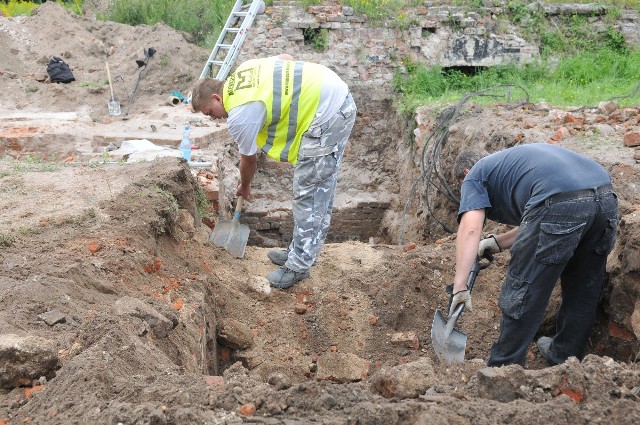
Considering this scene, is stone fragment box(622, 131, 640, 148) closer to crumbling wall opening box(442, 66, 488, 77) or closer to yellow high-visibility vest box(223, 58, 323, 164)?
yellow high-visibility vest box(223, 58, 323, 164)

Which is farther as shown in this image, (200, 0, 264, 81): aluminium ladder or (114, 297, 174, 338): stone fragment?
(200, 0, 264, 81): aluminium ladder

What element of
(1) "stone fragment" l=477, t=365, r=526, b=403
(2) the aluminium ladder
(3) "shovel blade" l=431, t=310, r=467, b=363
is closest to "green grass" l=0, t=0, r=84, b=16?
(2) the aluminium ladder

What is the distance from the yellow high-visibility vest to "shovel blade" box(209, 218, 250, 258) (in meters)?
1.02

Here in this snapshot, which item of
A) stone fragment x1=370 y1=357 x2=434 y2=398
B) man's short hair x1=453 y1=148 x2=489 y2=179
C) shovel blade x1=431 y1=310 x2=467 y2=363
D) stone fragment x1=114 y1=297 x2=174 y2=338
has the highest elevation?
man's short hair x1=453 y1=148 x2=489 y2=179

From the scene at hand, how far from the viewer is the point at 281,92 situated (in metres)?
4.01

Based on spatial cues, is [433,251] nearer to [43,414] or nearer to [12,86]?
[43,414]

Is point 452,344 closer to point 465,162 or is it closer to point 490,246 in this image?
point 490,246

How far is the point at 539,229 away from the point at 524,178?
0.27 meters

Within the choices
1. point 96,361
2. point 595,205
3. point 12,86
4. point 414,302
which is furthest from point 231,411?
point 12,86

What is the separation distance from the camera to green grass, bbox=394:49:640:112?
8891 millimetres

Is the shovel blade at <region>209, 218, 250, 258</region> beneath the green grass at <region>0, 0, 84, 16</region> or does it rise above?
above

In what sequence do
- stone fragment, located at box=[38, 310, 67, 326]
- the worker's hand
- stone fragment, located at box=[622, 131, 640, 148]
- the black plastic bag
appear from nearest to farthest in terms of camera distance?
stone fragment, located at box=[38, 310, 67, 326] < the worker's hand < stone fragment, located at box=[622, 131, 640, 148] < the black plastic bag

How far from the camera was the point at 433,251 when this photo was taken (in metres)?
4.89

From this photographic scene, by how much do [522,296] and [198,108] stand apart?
2.28m
